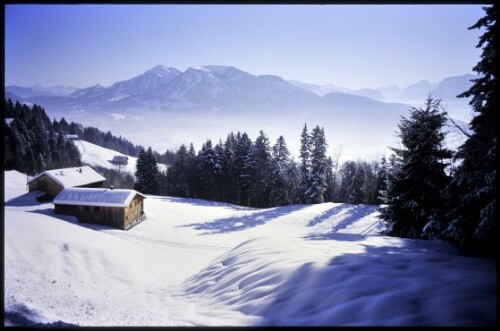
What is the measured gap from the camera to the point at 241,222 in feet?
132

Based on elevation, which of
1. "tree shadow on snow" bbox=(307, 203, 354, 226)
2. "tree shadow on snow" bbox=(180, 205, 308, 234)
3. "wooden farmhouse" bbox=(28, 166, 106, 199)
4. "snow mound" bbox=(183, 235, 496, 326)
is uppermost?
"snow mound" bbox=(183, 235, 496, 326)

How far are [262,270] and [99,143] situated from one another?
649ft

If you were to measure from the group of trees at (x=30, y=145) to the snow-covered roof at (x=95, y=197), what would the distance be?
4413cm

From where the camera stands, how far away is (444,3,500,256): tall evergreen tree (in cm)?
680

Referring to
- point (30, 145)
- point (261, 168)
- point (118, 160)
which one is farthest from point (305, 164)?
point (118, 160)

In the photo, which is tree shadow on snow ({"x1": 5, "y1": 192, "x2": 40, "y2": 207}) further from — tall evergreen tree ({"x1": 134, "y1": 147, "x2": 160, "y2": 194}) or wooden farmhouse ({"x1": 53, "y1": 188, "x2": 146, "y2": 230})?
tall evergreen tree ({"x1": 134, "y1": 147, "x2": 160, "y2": 194})

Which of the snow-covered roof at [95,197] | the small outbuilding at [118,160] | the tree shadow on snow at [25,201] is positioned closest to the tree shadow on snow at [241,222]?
the snow-covered roof at [95,197]

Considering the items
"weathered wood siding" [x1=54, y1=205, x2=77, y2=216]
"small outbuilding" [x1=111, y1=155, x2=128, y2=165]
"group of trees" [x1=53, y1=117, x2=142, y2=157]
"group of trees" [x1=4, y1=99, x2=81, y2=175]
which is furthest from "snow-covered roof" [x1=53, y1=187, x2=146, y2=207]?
"group of trees" [x1=53, y1=117, x2=142, y2=157]

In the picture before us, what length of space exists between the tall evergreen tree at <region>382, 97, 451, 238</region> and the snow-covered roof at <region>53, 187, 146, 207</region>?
2915cm

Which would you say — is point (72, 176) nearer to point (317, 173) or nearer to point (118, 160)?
point (317, 173)

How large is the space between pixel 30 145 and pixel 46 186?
5153 cm

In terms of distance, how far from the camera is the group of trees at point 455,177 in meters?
7.03

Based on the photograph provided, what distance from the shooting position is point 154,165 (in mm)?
68125

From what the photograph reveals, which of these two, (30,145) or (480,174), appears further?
(30,145)
